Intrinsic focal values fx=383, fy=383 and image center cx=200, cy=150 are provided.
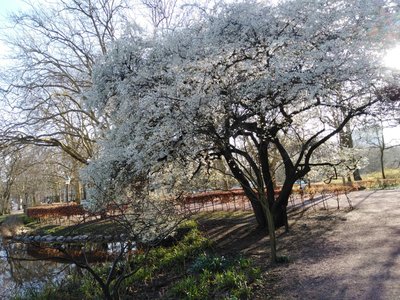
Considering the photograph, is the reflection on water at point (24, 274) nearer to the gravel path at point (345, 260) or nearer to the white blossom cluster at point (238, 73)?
the white blossom cluster at point (238, 73)

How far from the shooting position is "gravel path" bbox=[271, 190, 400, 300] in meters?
5.26

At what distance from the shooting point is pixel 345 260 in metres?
6.76

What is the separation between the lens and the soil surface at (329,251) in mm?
5391

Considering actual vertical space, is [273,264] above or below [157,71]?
below

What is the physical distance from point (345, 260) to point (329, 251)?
84cm

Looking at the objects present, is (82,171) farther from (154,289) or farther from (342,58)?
(342,58)

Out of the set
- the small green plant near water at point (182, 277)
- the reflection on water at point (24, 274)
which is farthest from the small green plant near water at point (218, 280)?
the reflection on water at point (24, 274)

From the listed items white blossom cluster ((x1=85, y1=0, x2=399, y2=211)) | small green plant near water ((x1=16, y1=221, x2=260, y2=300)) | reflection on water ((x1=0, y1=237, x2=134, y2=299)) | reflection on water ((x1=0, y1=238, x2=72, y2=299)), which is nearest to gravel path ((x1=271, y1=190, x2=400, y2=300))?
small green plant near water ((x1=16, y1=221, x2=260, y2=300))

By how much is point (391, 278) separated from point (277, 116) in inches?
179

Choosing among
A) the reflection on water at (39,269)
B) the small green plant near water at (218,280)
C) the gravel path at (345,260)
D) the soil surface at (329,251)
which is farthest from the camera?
the reflection on water at (39,269)

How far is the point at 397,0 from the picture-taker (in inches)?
292

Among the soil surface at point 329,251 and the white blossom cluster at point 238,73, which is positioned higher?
the white blossom cluster at point 238,73

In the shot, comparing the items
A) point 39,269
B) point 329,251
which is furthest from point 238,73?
point 39,269

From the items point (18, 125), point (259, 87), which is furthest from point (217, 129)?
point (18, 125)
